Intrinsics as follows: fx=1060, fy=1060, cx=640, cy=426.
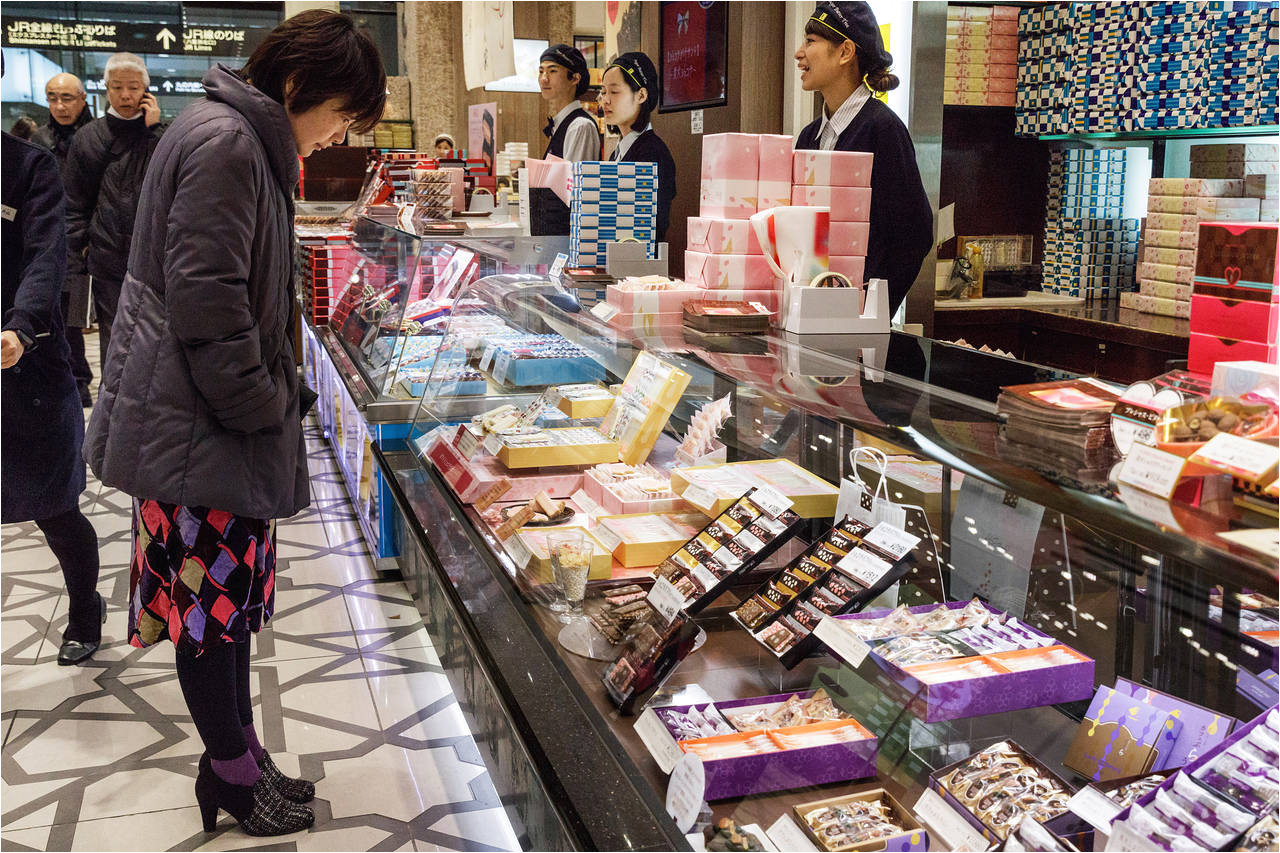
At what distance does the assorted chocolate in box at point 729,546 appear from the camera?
2156 millimetres

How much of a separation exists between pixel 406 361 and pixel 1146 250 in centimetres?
314

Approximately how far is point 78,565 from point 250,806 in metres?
1.35

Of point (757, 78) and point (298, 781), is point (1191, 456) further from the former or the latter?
point (757, 78)

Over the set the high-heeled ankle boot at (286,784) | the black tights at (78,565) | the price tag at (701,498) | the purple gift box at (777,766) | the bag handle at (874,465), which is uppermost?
the bag handle at (874,465)

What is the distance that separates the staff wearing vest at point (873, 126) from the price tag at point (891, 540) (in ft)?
4.15

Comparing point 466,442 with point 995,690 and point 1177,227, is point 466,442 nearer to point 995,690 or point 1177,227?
point 995,690

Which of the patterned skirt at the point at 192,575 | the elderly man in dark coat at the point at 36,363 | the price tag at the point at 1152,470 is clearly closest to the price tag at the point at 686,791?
the price tag at the point at 1152,470

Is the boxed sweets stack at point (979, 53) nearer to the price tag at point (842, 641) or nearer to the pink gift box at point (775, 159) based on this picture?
the pink gift box at point (775, 159)

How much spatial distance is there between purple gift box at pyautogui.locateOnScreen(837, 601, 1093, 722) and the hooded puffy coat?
1.32 metres

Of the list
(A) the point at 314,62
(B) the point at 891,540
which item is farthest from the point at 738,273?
(A) the point at 314,62

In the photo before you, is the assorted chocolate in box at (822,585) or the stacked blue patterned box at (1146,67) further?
the stacked blue patterned box at (1146,67)

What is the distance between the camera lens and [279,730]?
3.05m

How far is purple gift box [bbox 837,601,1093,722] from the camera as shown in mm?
1693

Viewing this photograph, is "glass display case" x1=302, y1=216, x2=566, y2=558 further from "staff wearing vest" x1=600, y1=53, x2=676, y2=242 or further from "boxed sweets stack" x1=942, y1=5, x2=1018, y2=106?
"boxed sweets stack" x1=942, y1=5, x2=1018, y2=106
